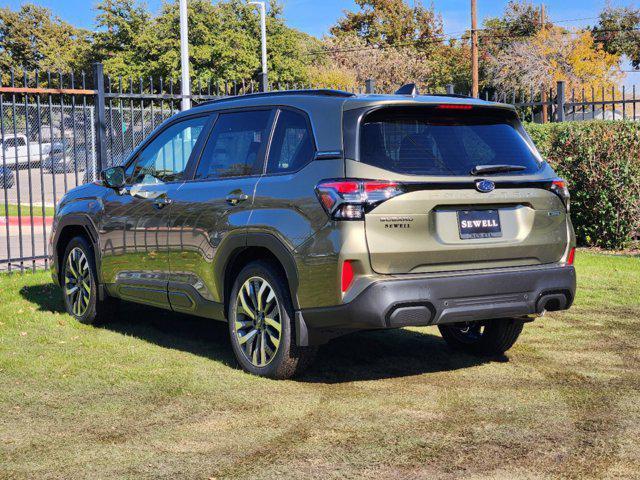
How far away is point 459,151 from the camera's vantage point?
5805 mm

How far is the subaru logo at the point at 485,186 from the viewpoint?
5.65 meters

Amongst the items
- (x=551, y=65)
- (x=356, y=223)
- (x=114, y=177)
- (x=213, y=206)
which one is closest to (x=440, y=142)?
(x=356, y=223)

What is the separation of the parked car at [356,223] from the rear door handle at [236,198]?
0.01 m

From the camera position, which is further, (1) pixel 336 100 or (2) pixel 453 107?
(2) pixel 453 107

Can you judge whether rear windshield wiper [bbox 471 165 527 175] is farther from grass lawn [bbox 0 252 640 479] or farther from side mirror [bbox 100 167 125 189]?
side mirror [bbox 100 167 125 189]

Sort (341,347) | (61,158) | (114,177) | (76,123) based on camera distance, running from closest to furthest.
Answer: (341,347), (114,177), (76,123), (61,158)

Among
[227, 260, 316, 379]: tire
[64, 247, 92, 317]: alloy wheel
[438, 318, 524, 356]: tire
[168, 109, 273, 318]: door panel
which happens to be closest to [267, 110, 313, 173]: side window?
[168, 109, 273, 318]: door panel

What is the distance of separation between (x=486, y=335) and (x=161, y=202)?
104 inches

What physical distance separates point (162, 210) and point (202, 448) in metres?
2.70

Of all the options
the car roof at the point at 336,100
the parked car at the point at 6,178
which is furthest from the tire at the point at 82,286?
the parked car at the point at 6,178

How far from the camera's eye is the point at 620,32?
67.0 meters

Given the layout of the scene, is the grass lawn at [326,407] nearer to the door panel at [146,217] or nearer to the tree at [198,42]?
the door panel at [146,217]

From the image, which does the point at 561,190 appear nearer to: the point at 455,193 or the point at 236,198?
the point at 455,193

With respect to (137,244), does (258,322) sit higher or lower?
lower
